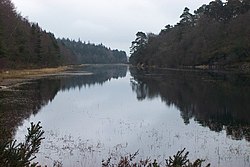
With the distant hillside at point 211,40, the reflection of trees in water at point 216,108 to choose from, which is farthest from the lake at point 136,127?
the distant hillside at point 211,40

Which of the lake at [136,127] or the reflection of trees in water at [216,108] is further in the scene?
the reflection of trees in water at [216,108]

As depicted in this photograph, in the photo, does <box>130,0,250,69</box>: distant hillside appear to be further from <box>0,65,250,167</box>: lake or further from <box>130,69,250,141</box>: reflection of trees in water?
<box>0,65,250,167</box>: lake

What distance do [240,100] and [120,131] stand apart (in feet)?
54.6

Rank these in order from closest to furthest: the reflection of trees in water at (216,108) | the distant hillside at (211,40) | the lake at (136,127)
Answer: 1. the lake at (136,127)
2. the reflection of trees in water at (216,108)
3. the distant hillside at (211,40)

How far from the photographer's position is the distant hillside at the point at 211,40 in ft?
320

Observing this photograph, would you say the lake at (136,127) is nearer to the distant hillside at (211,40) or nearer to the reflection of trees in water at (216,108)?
the reflection of trees in water at (216,108)

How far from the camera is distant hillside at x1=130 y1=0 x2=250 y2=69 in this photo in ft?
320

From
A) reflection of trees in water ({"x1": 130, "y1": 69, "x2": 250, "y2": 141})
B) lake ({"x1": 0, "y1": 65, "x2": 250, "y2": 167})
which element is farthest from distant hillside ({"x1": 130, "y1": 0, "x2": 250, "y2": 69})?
lake ({"x1": 0, "y1": 65, "x2": 250, "y2": 167})

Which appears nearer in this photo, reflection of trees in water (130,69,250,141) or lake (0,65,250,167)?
lake (0,65,250,167)

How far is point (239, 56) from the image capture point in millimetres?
→ 94938

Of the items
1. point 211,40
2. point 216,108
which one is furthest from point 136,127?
point 211,40

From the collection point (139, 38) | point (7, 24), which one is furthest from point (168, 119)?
point (139, 38)

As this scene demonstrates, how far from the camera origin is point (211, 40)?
116m

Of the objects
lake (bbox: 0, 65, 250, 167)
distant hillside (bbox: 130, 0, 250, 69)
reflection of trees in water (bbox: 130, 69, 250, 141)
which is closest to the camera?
lake (bbox: 0, 65, 250, 167)
